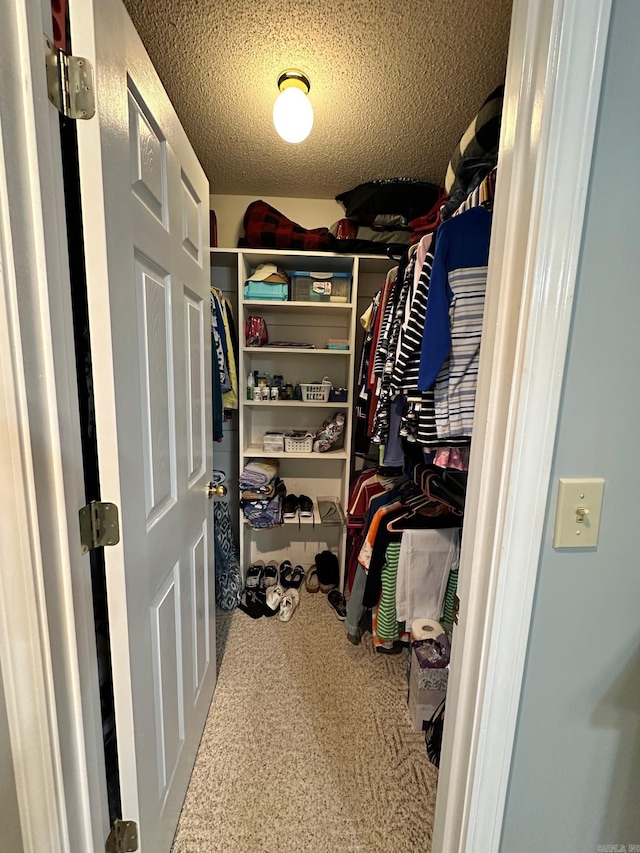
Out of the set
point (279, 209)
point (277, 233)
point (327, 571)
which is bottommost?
point (327, 571)

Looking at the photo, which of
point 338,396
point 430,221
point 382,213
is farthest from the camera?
point 338,396

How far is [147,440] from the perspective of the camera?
84 cm

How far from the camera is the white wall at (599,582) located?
51 centimetres

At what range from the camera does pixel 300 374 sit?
7.67ft

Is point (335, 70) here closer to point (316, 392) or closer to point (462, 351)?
point (462, 351)

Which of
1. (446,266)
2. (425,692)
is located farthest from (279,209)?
(425,692)

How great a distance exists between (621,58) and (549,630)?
868 millimetres

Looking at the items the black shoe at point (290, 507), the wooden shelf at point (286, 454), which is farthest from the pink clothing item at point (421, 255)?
the black shoe at point (290, 507)

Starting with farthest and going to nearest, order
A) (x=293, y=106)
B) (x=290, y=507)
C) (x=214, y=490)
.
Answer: (x=290, y=507) → (x=214, y=490) → (x=293, y=106)

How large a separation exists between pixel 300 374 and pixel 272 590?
138cm

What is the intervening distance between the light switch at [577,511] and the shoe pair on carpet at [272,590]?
1.82 m

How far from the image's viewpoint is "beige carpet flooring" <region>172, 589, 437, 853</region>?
1.10 m

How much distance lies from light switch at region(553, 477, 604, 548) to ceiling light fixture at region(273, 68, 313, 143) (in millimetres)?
1442

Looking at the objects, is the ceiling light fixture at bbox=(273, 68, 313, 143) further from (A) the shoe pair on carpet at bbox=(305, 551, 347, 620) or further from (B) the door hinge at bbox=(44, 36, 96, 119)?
(A) the shoe pair on carpet at bbox=(305, 551, 347, 620)
